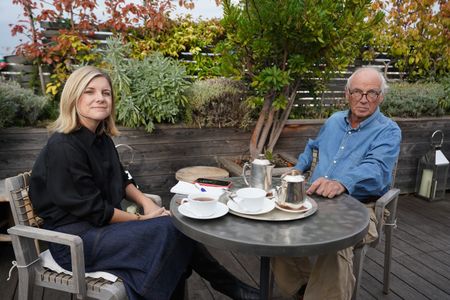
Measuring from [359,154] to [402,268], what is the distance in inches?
41.5

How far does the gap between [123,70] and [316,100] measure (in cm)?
225

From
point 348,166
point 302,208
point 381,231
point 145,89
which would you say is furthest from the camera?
point 145,89

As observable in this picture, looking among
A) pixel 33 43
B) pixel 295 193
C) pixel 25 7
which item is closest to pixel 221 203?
pixel 295 193

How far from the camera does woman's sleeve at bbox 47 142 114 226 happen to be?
1522mm

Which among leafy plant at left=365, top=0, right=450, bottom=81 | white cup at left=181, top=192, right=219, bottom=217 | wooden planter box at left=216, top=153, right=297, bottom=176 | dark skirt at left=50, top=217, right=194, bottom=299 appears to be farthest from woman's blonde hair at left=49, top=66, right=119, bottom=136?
leafy plant at left=365, top=0, right=450, bottom=81

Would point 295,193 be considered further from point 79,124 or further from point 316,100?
point 316,100

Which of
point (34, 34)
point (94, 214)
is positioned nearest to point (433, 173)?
point (94, 214)

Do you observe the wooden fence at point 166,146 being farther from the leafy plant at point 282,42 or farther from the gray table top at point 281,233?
the gray table top at point 281,233

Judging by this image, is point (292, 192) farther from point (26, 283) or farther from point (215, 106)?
point (215, 106)

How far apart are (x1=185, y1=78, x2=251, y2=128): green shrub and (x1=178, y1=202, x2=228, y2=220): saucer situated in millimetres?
2131

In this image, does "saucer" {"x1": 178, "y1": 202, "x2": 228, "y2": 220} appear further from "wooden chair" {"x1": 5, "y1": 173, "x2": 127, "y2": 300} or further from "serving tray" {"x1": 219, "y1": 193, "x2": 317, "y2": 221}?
"wooden chair" {"x1": 5, "y1": 173, "x2": 127, "y2": 300}

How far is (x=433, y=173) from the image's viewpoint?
415 centimetres

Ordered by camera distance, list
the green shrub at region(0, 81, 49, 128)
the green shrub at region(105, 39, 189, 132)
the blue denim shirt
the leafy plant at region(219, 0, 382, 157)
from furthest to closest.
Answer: the green shrub at region(105, 39, 189, 132)
the green shrub at region(0, 81, 49, 128)
the leafy plant at region(219, 0, 382, 157)
the blue denim shirt

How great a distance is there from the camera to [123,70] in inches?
132
